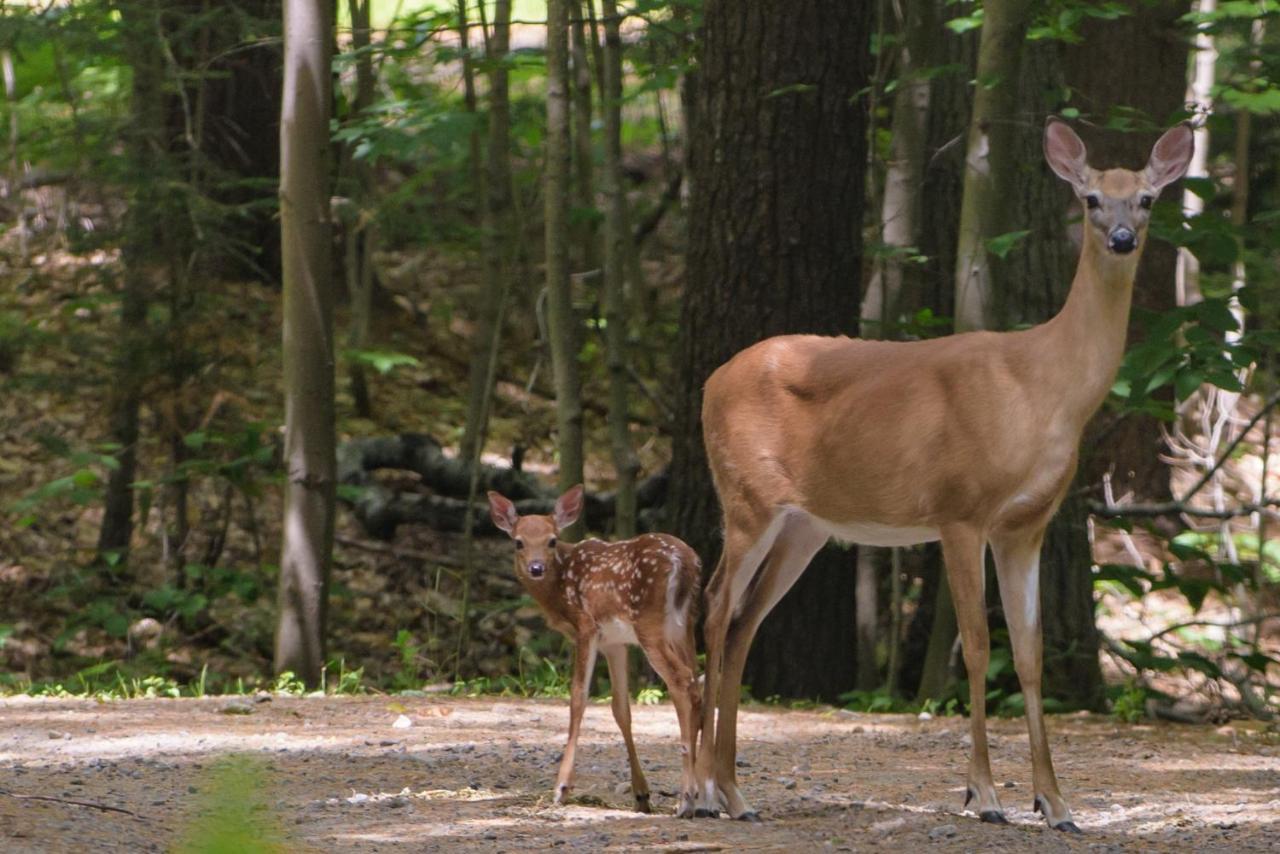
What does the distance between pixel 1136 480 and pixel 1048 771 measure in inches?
332

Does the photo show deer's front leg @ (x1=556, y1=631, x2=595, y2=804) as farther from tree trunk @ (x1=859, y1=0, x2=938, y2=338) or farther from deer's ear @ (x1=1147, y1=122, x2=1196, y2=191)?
tree trunk @ (x1=859, y1=0, x2=938, y2=338)

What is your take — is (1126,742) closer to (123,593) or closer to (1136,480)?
(1136,480)

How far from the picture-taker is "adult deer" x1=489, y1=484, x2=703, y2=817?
5.54m

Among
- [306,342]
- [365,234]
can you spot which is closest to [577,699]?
[306,342]

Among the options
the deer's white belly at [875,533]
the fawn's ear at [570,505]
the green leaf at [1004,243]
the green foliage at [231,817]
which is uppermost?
the green leaf at [1004,243]

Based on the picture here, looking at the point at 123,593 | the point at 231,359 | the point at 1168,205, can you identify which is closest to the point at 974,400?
the point at 1168,205

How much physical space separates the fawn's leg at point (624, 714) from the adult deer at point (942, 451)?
0.21 m

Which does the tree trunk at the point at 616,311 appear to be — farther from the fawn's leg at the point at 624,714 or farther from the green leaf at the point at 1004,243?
the fawn's leg at the point at 624,714

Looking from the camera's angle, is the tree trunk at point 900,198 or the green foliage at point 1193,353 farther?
the tree trunk at point 900,198

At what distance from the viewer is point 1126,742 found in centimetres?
772

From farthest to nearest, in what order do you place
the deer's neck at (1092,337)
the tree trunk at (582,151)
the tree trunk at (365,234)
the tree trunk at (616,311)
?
1. the tree trunk at (365,234)
2. the tree trunk at (582,151)
3. the tree trunk at (616,311)
4. the deer's neck at (1092,337)

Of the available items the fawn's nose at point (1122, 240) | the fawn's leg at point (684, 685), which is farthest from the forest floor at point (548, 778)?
the fawn's nose at point (1122, 240)

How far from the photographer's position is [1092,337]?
5496 millimetres

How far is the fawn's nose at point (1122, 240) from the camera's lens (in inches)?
208
